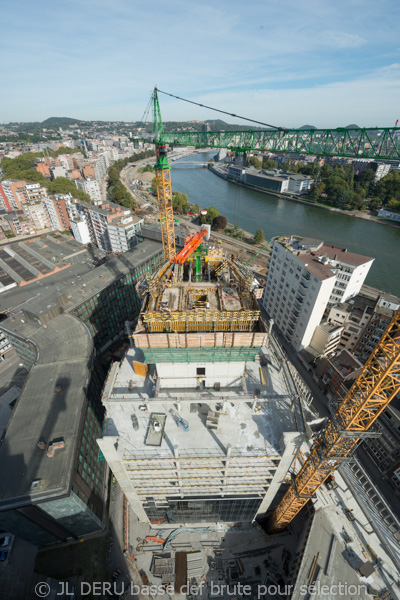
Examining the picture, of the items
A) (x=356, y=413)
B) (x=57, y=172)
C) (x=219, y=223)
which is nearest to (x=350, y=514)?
(x=356, y=413)

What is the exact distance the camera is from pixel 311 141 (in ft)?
194

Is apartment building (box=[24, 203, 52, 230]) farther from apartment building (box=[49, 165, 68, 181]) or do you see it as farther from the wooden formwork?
the wooden formwork

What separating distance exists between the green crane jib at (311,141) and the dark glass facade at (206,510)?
61898 mm

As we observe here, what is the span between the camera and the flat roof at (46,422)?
28016mm

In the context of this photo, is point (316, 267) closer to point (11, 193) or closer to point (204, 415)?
point (204, 415)

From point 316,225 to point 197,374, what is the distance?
135m

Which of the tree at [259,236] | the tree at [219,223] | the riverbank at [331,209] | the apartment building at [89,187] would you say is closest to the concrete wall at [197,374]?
the tree at [259,236]

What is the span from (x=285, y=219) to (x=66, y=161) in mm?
174976

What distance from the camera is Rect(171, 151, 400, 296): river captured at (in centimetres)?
9856

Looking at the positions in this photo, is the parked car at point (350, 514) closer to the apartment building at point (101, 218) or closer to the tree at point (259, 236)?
the apartment building at point (101, 218)

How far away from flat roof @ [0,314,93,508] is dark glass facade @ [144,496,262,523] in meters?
11.4

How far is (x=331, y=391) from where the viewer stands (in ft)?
169

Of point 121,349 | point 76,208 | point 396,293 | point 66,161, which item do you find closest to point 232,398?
point 121,349

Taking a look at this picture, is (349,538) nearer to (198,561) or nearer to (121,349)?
(198,561)
